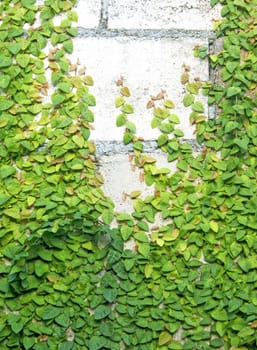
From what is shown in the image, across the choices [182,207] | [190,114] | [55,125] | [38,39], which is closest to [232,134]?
[190,114]

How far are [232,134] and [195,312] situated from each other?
1.97 feet

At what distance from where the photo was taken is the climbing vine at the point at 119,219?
2.11 m

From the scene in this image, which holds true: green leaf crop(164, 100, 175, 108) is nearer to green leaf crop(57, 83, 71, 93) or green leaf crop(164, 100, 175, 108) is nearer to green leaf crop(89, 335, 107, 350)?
green leaf crop(57, 83, 71, 93)

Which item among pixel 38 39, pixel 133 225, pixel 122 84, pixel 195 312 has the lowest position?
pixel 195 312

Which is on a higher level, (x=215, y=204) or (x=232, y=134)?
(x=232, y=134)

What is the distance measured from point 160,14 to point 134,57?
7.1 inches

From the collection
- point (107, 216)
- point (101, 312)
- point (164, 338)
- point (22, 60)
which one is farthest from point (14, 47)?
point (164, 338)

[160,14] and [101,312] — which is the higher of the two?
[160,14]

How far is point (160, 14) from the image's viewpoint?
225 cm

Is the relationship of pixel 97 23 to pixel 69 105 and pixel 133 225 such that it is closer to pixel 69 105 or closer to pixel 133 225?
pixel 69 105

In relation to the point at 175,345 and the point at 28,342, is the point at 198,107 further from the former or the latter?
the point at 28,342

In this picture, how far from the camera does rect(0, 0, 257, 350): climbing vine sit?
211 centimetres

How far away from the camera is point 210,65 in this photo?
2.22 metres

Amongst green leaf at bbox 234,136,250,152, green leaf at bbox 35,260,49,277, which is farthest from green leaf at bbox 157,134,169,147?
green leaf at bbox 35,260,49,277
